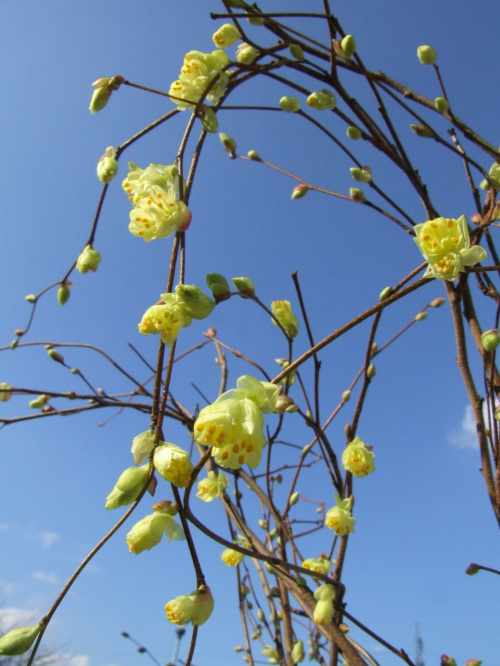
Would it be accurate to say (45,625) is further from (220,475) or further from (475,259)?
(220,475)

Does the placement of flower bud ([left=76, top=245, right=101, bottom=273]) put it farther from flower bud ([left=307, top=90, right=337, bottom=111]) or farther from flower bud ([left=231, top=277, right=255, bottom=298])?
flower bud ([left=307, top=90, right=337, bottom=111])

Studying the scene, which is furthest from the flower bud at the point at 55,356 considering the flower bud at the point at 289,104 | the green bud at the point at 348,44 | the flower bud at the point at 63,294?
the green bud at the point at 348,44

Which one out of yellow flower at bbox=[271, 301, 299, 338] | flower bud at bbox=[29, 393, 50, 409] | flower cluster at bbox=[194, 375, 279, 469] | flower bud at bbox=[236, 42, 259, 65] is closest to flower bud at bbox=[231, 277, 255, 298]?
flower cluster at bbox=[194, 375, 279, 469]

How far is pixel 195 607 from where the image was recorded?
0.65 m

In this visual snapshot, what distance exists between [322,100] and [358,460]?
1.09 m

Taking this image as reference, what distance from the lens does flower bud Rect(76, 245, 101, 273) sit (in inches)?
46.4

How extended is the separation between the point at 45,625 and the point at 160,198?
69 cm

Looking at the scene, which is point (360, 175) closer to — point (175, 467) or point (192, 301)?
point (192, 301)

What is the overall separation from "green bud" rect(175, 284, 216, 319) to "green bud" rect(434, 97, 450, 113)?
2.82 feet

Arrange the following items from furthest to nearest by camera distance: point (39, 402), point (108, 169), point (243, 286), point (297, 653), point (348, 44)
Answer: point (39, 402) → point (297, 653) → point (348, 44) → point (108, 169) → point (243, 286)

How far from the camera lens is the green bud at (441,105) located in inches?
44.4

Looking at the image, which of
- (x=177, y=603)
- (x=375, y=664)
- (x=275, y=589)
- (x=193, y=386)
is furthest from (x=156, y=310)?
(x=275, y=589)

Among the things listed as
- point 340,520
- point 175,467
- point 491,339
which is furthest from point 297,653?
point 175,467

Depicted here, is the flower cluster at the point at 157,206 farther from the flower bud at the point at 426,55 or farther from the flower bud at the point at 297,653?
the flower bud at the point at 297,653
